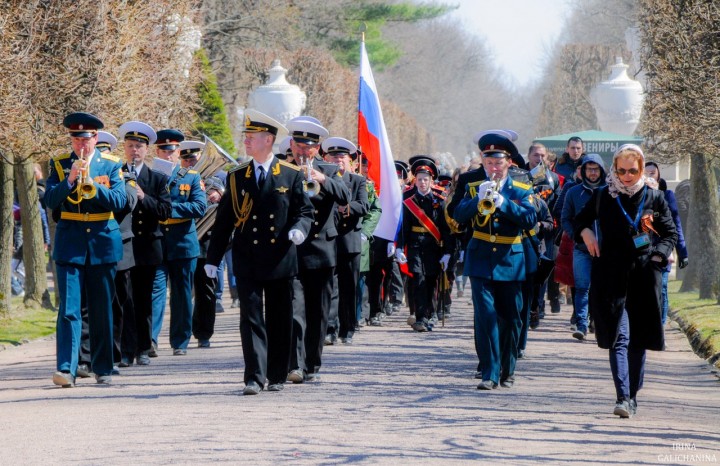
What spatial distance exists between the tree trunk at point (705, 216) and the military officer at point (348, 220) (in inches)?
288

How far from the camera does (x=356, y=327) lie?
15.7 meters

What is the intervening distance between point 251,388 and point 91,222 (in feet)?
6.07

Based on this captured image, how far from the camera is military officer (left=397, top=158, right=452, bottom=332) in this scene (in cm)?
1587

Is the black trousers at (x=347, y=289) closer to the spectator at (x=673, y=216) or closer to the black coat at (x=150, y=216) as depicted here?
the black coat at (x=150, y=216)

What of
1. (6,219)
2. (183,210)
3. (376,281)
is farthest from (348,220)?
(6,219)

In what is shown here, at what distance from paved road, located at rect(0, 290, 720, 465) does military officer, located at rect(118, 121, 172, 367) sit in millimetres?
298

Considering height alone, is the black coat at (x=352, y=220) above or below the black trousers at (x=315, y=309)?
above

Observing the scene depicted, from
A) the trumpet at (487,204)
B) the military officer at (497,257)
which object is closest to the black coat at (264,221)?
the trumpet at (487,204)

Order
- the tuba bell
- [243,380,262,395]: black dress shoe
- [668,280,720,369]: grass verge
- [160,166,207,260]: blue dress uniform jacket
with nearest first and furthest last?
[243,380,262,395]: black dress shoe → [160,166,207,260]: blue dress uniform jacket → [668,280,720,369]: grass verge → the tuba bell

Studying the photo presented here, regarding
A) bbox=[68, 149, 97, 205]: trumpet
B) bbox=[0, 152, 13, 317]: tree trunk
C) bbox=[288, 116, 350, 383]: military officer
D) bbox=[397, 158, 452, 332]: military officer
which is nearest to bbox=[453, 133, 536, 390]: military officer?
bbox=[288, 116, 350, 383]: military officer

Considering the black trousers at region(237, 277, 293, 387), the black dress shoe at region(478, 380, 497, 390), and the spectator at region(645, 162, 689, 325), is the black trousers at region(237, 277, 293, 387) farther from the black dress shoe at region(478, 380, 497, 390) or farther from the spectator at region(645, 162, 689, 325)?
the spectator at region(645, 162, 689, 325)

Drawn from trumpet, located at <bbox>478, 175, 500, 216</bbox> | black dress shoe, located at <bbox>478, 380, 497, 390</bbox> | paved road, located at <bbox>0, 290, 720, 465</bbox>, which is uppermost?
trumpet, located at <bbox>478, 175, 500, 216</bbox>

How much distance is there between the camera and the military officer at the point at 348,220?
12.9 metres

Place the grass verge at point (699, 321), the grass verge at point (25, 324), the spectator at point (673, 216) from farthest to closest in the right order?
the grass verge at point (25, 324) < the grass verge at point (699, 321) < the spectator at point (673, 216)
